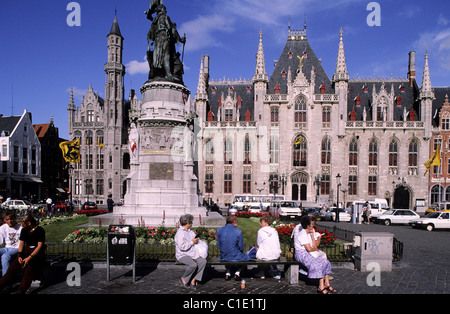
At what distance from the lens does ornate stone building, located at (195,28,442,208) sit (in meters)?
47.6

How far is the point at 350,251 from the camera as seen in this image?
10883 millimetres

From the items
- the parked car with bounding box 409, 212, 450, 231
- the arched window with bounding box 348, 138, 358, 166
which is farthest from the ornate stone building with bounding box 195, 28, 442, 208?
the parked car with bounding box 409, 212, 450, 231

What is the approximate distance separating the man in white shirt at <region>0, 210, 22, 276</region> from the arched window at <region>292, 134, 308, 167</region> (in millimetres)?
43410

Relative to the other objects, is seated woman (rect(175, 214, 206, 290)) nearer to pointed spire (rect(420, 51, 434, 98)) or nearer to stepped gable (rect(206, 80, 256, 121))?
stepped gable (rect(206, 80, 256, 121))

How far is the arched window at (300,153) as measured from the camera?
48594mm

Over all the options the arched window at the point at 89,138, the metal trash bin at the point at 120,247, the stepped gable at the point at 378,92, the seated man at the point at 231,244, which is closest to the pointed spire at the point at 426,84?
the stepped gable at the point at 378,92

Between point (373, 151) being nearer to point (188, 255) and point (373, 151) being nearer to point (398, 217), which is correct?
point (398, 217)

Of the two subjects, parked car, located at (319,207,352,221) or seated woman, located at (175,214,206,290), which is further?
parked car, located at (319,207,352,221)

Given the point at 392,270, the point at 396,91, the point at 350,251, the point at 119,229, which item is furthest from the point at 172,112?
the point at 396,91

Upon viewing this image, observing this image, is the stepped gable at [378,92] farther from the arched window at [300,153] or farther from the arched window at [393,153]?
the arched window at [300,153]

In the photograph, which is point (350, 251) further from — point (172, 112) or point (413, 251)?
point (172, 112)

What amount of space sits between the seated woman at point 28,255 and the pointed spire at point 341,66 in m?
47.3

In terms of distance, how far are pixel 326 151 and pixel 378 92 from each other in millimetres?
14002

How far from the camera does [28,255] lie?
25.0ft
